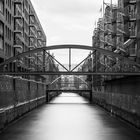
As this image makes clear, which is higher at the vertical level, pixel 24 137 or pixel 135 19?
pixel 135 19

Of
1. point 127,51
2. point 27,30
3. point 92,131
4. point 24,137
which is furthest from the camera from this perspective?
point 27,30

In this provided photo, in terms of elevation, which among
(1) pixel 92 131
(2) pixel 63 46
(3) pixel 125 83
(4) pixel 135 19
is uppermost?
(4) pixel 135 19

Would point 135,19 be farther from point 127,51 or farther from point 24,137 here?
point 24,137

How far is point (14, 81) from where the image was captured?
4169cm

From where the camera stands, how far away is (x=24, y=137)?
90.2 ft

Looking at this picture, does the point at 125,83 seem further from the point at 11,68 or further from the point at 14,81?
the point at 11,68

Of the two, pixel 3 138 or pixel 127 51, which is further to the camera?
pixel 127 51

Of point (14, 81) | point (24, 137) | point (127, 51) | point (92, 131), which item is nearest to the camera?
point (24, 137)

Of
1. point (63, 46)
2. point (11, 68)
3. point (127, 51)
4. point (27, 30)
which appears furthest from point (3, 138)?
point (27, 30)

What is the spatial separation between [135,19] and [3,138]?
94.1 ft

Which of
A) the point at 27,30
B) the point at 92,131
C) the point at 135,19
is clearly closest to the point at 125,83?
the point at 135,19

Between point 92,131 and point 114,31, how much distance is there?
3650 cm

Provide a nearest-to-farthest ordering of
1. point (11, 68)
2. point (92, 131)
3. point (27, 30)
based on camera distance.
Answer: point (92, 131)
point (11, 68)
point (27, 30)

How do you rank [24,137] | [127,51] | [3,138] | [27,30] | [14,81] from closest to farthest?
1. [3,138]
2. [24,137]
3. [14,81]
4. [127,51]
5. [27,30]
